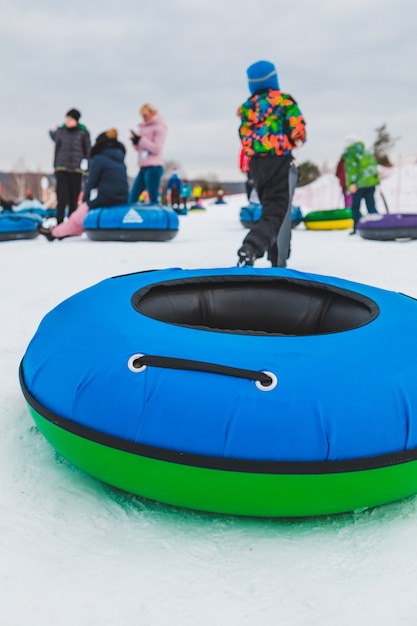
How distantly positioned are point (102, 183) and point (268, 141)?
3719 mm

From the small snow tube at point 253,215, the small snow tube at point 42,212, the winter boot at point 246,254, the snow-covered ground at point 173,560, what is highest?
the small snow tube at point 42,212

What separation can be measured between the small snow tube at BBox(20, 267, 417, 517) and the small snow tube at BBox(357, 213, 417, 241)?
5976 mm

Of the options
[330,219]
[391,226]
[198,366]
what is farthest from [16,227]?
[198,366]

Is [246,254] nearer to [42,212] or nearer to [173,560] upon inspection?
[173,560]

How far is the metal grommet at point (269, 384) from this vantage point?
129 centimetres

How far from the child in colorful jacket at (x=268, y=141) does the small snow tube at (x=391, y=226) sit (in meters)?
3.52

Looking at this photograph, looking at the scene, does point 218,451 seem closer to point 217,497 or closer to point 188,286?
point 217,497

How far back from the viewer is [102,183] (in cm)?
724

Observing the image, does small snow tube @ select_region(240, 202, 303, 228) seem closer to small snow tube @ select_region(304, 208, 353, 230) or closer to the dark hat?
small snow tube @ select_region(304, 208, 353, 230)

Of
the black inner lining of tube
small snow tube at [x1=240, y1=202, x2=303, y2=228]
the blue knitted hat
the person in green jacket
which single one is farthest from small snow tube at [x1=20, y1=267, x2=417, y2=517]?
small snow tube at [x1=240, y1=202, x2=303, y2=228]

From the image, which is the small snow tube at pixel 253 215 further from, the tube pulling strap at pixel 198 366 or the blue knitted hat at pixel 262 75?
the tube pulling strap at pixel 198 366

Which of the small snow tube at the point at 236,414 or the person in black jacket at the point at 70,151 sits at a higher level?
the person in black jacket at the point at 70,151

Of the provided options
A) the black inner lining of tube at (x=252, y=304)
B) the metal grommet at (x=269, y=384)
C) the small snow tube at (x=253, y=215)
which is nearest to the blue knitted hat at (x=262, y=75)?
the black inner lining of tube at (x=252, y=304)

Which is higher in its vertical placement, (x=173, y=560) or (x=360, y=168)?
(x=360, y=168)
